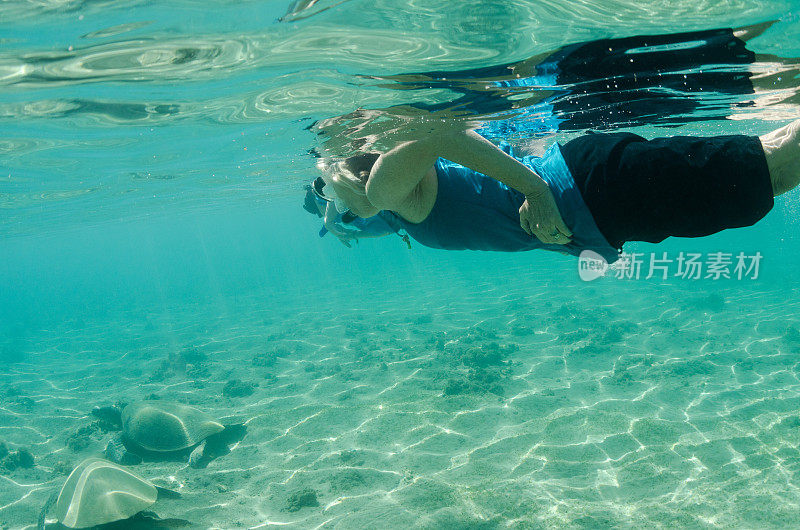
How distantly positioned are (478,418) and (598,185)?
24.6 feet

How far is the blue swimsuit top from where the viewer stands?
287 centimetres

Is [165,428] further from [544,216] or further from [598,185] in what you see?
[598,185]

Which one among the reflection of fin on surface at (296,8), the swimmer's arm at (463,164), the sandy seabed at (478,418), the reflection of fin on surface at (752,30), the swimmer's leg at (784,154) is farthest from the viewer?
the sandy seabed at (478,418)

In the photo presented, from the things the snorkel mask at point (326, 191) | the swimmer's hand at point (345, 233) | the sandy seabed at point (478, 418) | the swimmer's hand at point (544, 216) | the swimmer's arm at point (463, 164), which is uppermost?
the swimmer's arm at point (463, 164)

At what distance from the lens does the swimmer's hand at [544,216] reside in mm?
2674

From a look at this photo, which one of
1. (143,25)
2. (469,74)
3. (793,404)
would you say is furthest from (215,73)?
(793,404)

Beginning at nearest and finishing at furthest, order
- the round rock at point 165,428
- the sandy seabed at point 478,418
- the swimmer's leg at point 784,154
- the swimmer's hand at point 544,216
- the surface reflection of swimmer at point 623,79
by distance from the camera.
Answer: the swimmer's leg at point 784,154, the swimmer's hand at point 544,216, the sandy seabed at point 478,418, the surface reflection of swimmer at point 623,79, the round rock at point 165,428

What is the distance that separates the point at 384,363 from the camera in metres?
13.6

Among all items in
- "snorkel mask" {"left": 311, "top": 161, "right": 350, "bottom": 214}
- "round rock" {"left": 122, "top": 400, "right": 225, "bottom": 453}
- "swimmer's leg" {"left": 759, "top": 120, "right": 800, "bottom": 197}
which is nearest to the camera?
"swimmer's leg" {"left": 759, "top": 120, "right": 800, "bottom": 197}

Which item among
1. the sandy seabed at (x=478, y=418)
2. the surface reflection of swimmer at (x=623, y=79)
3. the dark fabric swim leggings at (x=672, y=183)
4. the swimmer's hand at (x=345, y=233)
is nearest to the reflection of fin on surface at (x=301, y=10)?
the surface reflection of swimmer at (x=623, y=79)

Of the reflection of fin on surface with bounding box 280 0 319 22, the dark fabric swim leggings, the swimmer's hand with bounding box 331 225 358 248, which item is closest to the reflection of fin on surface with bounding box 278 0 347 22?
the reflection of fin on surface with bounding box 280 0 319 22

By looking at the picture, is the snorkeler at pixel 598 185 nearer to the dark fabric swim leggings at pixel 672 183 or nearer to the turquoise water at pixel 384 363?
the dark fabric swim leggings at pixel 672 183

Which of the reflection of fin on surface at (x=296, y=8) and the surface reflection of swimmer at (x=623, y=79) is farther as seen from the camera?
the surface reflection of swimmer at (x=623, y=79)

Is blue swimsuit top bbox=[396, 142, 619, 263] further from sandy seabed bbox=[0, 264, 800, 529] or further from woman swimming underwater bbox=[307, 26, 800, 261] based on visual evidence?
sandy seabed bbox=[0, 264, 800, 529]
